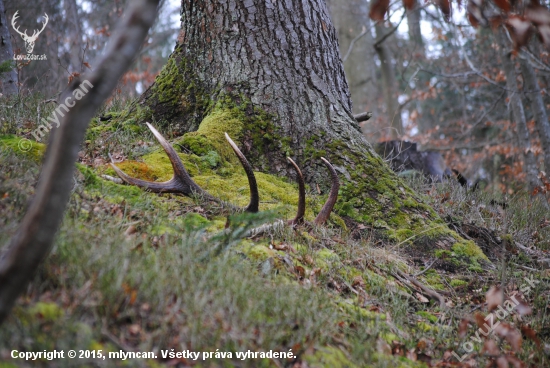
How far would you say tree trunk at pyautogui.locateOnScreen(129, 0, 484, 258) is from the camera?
187 inches

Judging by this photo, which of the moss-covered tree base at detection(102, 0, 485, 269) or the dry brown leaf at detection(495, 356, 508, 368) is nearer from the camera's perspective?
the dry brown leaf at detection(495, 356, 508, 368)

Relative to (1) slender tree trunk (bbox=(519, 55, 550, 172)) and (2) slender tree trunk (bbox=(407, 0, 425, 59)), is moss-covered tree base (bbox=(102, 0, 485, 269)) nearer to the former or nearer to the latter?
(1) slender tree trunk (bbox=(519, 55, 550, 172))

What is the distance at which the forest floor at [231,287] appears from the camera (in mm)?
2012

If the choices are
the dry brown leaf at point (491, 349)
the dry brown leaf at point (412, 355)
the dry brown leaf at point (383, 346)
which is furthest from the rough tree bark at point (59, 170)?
the dry brown leaf at point (491, 349)

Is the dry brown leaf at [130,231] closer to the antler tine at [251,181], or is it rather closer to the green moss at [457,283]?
the antler tine at [251,181]

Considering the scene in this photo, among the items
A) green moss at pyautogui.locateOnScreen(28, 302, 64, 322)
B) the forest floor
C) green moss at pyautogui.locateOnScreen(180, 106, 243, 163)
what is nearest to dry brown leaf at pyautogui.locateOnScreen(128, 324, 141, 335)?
the forest floor

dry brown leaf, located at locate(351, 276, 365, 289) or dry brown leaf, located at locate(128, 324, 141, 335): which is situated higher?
dry brown leaf, located at locate(128, 324, 141, 335)

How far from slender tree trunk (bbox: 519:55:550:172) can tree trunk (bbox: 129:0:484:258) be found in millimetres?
5614

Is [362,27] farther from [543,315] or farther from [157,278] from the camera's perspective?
[157,278]

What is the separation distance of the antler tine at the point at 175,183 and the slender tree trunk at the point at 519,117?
735 centimetres

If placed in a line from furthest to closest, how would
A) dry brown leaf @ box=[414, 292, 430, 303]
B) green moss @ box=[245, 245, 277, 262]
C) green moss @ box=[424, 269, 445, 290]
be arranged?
green moss @ box=[424, 269, 445, 290] < dry brown leaf @ box=[414, 292, 430, 303] < green moss @ box=[245, 245, 277, 262]

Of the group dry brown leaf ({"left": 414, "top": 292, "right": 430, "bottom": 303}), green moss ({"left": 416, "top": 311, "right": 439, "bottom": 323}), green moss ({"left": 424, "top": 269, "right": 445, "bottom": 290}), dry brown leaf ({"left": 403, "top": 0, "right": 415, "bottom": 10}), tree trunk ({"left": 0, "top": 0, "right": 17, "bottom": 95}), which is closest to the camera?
dry brown leaf ({"left": 403, "top": 0, "right": 415, "bottom": 10})

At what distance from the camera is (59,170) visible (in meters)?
1.69

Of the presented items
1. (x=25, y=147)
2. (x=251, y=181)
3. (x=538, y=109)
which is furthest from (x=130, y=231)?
(x=538, y=109)
